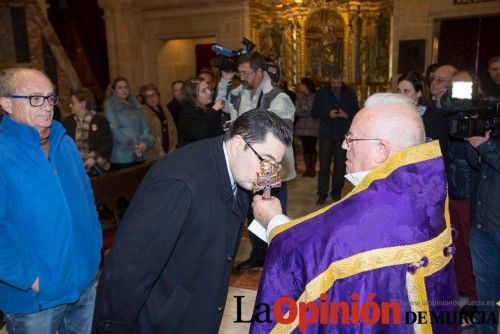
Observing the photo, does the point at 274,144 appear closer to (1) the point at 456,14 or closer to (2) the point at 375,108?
(2) the point at 375,108

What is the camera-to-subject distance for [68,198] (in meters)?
2.11

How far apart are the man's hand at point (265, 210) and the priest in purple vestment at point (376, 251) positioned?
0.65 feet

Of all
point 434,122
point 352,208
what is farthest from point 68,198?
point 434,122

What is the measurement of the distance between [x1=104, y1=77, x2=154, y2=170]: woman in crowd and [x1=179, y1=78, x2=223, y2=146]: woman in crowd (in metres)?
1.26

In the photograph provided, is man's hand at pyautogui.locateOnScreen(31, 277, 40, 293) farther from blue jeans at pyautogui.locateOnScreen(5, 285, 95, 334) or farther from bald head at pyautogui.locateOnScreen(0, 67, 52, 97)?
bald head at pyautogui.locateOnScreen(0, 67, 52, 97)

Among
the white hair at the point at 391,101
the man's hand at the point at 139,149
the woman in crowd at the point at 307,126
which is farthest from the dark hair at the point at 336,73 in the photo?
the white hair at the point at 391,101

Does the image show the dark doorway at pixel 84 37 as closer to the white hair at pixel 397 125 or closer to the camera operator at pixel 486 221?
the camera operator at pixel 486 221

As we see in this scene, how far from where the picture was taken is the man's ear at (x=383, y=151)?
1.65 metres

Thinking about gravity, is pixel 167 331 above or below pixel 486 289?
above

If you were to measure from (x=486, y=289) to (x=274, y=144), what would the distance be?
2.01 metres

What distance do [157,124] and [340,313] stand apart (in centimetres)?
473

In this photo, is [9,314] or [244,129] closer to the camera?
[244,129]

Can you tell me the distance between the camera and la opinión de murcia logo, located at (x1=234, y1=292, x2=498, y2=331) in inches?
60.4

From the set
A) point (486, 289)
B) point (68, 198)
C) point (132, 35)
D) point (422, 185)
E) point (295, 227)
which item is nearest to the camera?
point (422, 185)
